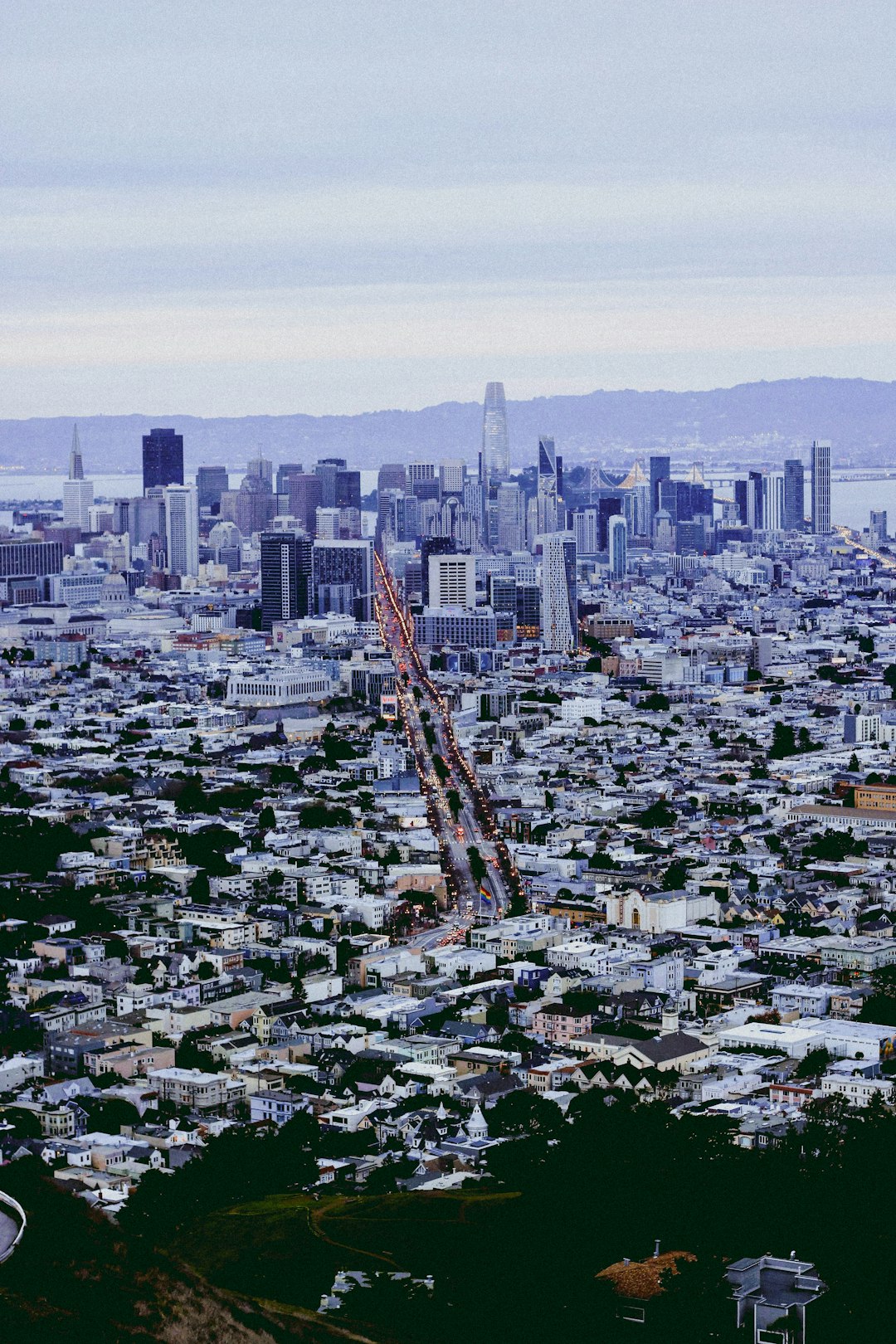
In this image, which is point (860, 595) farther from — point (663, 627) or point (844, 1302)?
point (844, 1302)

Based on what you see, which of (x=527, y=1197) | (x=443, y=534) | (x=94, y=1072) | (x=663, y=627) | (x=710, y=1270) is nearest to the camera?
(x=710, y=1270)

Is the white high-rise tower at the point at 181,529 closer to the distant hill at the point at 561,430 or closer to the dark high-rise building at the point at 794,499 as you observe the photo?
the dark high-rise building at the point at 794,499

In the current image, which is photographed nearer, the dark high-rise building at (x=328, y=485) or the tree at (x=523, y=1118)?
the tree at (x=523, y=1118)

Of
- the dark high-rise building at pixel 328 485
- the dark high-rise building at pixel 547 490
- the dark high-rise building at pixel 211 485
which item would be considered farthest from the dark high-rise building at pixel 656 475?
the dark high-rise building at pixel 211 485

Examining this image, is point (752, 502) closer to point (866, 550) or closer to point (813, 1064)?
point (866, 550)

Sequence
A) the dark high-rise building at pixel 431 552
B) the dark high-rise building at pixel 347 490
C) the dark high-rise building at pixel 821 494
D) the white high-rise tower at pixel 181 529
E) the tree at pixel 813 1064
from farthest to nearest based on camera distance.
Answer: the dark high-rise building at pixel 821 494 < the dark high-rise building at pixel 347 490 < the white high-rise tower at pixel 181 529 < the dark high-rise building at pixel 431 552 < the tree at pixel 813 1064

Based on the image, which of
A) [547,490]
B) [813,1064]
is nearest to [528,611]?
[547,490]

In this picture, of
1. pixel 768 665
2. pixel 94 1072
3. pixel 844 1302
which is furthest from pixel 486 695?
pixel 844 1302
